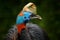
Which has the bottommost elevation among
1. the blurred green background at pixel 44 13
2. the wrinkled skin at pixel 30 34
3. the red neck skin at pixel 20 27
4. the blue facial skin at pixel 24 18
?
the wrinkled skin at pixel 30 34

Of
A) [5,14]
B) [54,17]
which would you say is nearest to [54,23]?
[54,17]

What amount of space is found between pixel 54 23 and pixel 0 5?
16.9 inches

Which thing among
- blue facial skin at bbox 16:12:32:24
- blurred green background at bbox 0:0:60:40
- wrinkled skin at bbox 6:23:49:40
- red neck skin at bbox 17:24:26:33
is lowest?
wrinkled skin at bbox 6:23:49:40

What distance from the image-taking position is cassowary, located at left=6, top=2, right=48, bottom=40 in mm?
949

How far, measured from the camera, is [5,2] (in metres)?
2.43

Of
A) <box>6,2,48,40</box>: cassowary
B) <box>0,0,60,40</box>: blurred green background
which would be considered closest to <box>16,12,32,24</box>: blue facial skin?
<box>6,2,48,40</box>: cassowary

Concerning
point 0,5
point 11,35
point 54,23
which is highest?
point 0,5

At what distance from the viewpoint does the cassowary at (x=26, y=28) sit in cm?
95

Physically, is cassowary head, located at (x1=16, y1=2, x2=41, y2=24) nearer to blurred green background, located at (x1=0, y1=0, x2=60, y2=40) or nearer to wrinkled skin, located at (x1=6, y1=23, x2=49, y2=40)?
wrinkled skin, located at (x1=6, y1=23, x2=49, y2=40)

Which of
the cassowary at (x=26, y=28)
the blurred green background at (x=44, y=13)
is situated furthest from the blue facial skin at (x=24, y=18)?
the blurred green background at (x=44, y=13)

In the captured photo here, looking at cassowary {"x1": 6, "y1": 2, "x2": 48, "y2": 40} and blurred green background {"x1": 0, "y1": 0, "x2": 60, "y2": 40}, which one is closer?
cassowary {"x1": 6, "y1": 2, "x2": 48, "y2": 40}

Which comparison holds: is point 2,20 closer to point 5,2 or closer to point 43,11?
point 5,2

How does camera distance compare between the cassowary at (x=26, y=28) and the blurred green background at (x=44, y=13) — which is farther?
the blurred green background at (x=44, y=13)

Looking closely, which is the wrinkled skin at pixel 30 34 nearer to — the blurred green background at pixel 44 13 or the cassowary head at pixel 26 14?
the cassowary head at pixel 26 14
